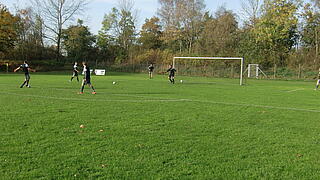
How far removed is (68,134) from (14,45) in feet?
167

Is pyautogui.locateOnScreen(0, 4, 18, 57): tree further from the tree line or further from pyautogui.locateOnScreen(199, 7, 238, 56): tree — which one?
pyautogui.locateOnScreen(199, 7, 238, 56): tree

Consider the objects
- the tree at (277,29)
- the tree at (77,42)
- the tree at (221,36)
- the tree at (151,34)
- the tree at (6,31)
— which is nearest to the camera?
the tree at (277,29)

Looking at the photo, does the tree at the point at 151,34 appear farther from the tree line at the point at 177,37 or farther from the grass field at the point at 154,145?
the grass field at the point at 154,145

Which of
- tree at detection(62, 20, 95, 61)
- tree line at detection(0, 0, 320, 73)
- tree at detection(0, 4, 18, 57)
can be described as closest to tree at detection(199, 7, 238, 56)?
tree line at detection(0, 0, 320, 73)

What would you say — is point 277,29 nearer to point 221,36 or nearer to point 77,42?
point 221,36

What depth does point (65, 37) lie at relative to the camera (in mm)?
60312

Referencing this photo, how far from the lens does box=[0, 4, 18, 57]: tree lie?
1818 inches

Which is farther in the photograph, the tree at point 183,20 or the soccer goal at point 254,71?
the tree at point 183,20

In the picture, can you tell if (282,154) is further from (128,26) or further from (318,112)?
(128,26)

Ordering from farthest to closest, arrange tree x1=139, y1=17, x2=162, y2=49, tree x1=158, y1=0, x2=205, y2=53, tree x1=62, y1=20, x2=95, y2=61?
tree x1=139, y1=17, x2=162, y2=49 → tree x1=62, y1=20, x2=95, y2=61 → tree x1=158, y1=0, x2=205, y2=53

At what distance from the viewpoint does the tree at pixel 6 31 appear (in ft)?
152

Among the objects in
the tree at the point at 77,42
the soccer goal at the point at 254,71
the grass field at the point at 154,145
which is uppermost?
the tree at the point at 77,42

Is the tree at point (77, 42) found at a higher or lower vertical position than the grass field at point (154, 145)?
higher

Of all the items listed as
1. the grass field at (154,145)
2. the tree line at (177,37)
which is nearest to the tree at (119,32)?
the tree line at (177,37)
